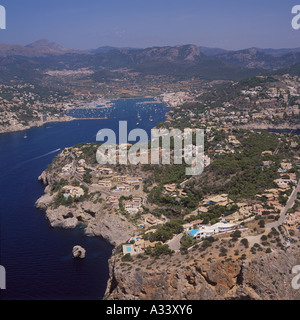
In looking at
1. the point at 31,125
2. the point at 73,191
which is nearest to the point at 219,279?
the point at 73,191

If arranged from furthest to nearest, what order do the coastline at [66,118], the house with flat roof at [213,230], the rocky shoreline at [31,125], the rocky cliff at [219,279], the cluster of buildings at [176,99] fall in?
1. the cluster of buildings at [176,99]
2. the coastline at [66,118]
3. the rocky shoreline at [31,125]
4. the house with flat roof at [213,230]
5. the rocky cliff at [219,279]

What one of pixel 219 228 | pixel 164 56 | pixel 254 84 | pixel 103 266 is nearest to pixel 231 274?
pixel 219 228

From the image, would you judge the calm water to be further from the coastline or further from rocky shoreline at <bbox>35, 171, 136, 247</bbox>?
the coastline

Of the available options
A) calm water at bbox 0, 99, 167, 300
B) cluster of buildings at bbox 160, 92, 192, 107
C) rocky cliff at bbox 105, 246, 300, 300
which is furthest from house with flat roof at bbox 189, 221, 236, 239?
cluster of buildings at bbox 160, 92, 192, 107

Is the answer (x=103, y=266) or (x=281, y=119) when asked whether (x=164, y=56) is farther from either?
(x=103, y=266)

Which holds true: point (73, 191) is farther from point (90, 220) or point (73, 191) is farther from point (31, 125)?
point (31, 125)

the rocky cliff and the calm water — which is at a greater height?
the rocky cliff

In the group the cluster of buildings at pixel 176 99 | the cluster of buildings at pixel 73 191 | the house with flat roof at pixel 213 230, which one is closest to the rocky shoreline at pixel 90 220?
the cluster of buildings at pixel 73 191

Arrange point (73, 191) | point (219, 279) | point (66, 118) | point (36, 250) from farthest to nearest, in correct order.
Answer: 1. point (66, 118)
2. point (73, 191)
3. point (36, 250)
4. point (219, 279)

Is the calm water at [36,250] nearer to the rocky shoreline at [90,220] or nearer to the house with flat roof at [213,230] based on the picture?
the rocky shoreline at [90,220]
